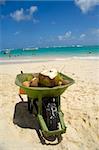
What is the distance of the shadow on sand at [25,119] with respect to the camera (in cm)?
560

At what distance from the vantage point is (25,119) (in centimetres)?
601

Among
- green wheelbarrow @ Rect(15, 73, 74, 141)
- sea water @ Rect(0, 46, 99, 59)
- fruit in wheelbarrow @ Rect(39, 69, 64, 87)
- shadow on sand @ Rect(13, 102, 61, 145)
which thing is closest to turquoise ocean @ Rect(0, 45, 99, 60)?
sea water @ Rect(0, 46, 99, 59)

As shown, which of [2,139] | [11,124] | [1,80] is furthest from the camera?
[1,80]

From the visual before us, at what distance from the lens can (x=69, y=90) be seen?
815 cm

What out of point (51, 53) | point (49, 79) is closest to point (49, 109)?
point (49, 79)

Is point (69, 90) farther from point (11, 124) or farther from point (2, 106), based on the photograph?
point (11, 124)

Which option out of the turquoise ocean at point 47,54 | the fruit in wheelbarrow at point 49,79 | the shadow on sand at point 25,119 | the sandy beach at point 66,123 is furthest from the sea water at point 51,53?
the fruit in wheelbarrow at point 49,79

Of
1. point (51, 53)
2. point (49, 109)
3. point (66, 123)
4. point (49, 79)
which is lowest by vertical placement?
point (66, 123)

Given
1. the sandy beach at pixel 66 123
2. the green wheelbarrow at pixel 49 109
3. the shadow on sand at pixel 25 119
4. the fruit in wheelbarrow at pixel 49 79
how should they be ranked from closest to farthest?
1. the green wheelbarrow at pixel 49 109
2. the sandy beach at pixel 66 123
3. the fruit in wheelbarrow at pixel 49 79
4. the shadow on sand at pixel 25 119

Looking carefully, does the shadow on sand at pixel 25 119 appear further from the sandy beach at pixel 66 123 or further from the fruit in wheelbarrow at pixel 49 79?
the fruit in wheelbarrow at pixel 49 79

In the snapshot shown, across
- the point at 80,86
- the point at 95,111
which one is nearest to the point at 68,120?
the point at 95,111

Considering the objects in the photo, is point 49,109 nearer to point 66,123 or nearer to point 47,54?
point 66,123

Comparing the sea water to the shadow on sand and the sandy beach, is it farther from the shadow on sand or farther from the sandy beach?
Answer: the shadow on sand

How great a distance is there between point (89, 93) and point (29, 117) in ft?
7.26
